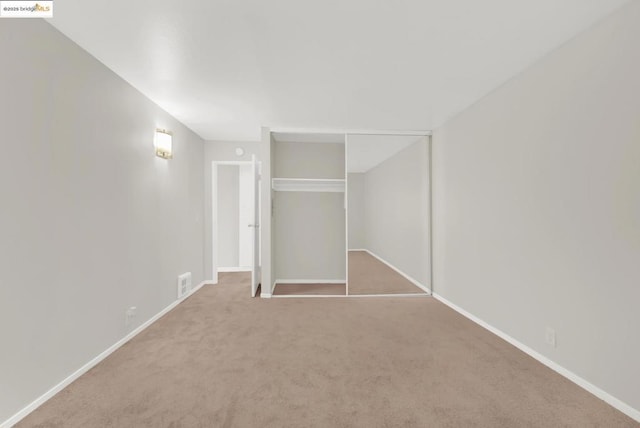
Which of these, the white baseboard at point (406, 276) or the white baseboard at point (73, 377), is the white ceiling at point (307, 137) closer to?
the white baseboard at point (406, 276)

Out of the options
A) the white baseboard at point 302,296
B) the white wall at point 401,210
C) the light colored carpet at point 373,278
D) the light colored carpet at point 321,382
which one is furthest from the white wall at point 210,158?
the light colored carpet at point 373,278

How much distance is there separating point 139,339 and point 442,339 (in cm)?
295

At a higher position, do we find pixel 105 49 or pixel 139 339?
pixel 105 49

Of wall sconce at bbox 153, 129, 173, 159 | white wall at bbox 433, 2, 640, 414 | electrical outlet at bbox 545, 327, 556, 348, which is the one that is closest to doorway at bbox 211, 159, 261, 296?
wall sconce at bbox 153, 129, 173, 159

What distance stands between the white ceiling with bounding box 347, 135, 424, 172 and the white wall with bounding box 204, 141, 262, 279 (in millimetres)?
1579

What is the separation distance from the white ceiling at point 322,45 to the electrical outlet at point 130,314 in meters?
2.20

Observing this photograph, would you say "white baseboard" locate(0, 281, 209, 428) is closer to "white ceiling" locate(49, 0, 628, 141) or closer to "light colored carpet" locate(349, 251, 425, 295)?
"white ceiling" locate(49, 0, 628, 141)

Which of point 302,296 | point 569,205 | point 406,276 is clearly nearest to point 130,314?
point 302,296

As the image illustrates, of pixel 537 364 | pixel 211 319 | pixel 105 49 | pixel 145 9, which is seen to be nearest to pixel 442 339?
pixel 537 364

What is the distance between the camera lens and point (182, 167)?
13.2 ft

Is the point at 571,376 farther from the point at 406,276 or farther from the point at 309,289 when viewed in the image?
the point at 309,289

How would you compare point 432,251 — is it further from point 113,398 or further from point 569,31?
point 113,398

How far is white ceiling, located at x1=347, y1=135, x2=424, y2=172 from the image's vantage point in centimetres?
438

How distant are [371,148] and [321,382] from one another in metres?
3.61
